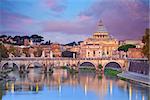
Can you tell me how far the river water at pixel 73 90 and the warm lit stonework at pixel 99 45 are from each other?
7469 mm

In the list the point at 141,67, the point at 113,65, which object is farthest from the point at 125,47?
the point at 141,67

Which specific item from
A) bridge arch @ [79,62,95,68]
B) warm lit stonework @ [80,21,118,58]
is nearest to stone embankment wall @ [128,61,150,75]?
bridge arch @ [79,62,95,68]

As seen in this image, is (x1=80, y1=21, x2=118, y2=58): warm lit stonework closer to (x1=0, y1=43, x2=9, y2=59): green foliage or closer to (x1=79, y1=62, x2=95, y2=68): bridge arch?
(x1=79, y1=62, x2=95, y2=68): bridge arch

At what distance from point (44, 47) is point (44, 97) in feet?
31.0

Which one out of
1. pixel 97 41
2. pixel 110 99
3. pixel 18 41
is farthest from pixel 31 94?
pixel 97 41

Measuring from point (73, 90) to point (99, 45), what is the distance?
9.99 m

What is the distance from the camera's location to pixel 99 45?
1927 cm

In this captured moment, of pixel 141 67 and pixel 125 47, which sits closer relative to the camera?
pixel 141 67

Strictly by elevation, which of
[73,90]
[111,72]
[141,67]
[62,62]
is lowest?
[73,90]

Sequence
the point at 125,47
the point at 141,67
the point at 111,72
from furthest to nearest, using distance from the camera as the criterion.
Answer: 1. the point at 125,47
2. the point at 111,72
3. the point at 141,67

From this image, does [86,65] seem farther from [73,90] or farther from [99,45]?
[73,90]

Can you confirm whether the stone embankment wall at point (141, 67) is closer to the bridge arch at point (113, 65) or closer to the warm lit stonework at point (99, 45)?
the bridge arch at point (113, 65)

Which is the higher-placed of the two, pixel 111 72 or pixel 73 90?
pixel 111 72

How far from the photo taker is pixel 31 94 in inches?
331
